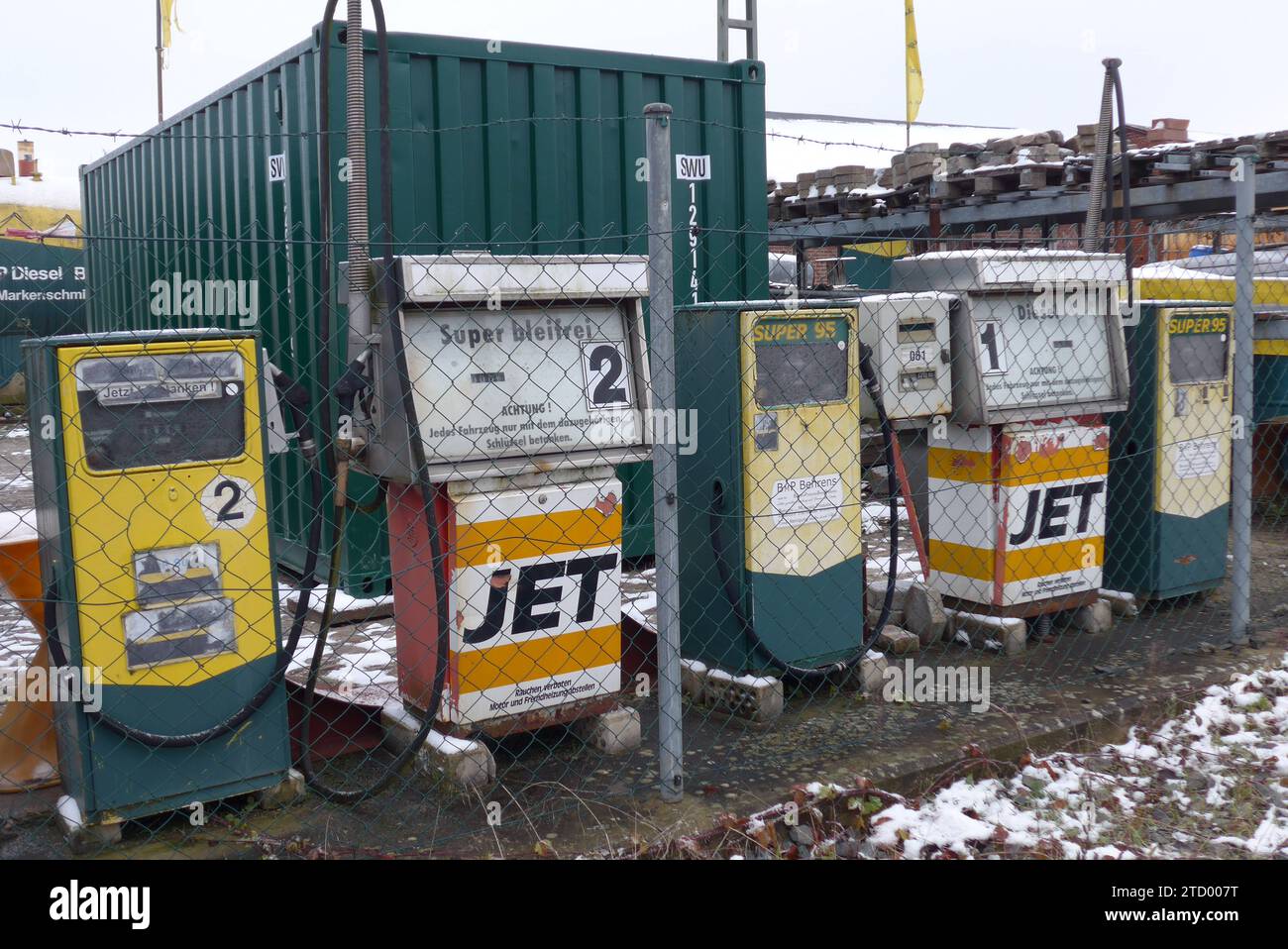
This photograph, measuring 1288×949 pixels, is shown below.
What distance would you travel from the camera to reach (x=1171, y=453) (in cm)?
585

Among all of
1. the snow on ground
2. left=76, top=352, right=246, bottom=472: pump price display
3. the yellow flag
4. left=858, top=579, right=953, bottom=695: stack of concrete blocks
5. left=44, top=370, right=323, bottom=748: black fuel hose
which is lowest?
the snow on ground

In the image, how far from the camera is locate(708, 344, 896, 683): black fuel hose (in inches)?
179

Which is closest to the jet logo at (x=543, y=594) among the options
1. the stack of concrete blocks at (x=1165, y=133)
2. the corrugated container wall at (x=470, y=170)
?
the corrugated container wall at (x=470, y=170)

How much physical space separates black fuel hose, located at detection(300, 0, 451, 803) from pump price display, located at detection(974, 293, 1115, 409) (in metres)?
2.62

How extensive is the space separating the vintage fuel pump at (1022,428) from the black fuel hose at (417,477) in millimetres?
2558

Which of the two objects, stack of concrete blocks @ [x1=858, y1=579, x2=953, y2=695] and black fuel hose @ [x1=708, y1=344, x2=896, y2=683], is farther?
stack of concrete blocks @ [x1=858, y1=579, x2=953, y2=695]

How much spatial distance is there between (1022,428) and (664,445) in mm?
2350


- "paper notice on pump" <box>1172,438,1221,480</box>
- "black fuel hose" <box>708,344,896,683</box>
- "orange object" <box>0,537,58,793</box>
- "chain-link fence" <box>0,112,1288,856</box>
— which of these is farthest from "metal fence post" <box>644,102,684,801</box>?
"paper notice on pump" <box>1172,438,1221,480</box>

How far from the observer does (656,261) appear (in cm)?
355

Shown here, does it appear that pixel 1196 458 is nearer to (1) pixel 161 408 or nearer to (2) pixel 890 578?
Answer: (2) pixel 890 578

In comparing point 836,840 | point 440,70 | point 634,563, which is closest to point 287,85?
point 440,70

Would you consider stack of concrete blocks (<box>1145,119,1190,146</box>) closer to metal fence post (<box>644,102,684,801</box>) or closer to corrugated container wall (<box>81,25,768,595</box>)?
corrugated container wall (<box>81,25,768,595</box>)

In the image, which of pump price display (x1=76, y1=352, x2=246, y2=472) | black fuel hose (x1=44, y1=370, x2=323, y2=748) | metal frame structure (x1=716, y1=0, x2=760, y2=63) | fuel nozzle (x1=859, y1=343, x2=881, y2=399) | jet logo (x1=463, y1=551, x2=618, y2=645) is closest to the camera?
pump price display (x1=76, y1=352, x2=246, y2=472)

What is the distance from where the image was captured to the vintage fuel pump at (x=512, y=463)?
147 inches
